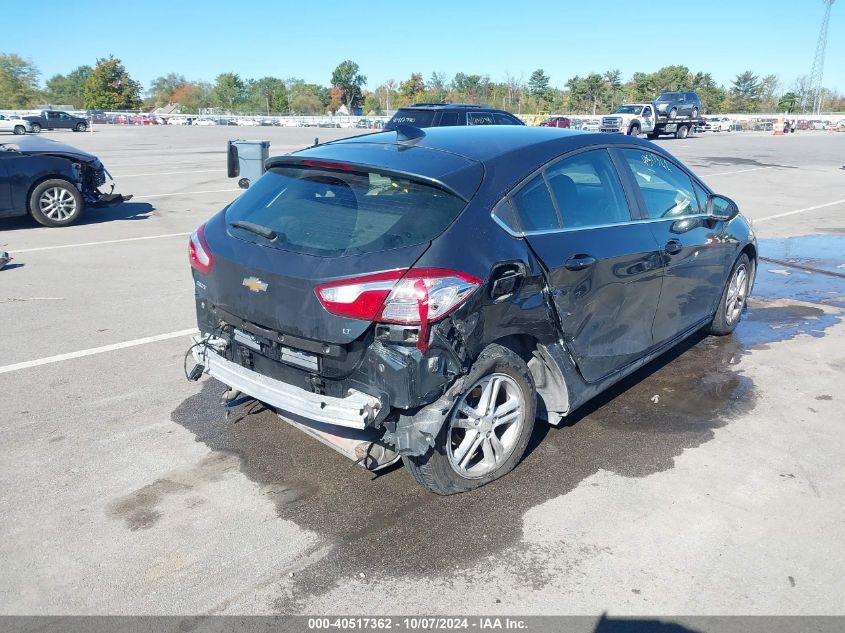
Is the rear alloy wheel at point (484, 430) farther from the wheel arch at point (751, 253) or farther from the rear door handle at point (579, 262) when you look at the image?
the wheel arch at point (751, 253)

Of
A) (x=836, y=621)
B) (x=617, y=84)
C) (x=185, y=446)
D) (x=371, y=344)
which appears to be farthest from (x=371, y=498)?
(x=617, y=84)

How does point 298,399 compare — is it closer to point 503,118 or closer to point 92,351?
point 92,351

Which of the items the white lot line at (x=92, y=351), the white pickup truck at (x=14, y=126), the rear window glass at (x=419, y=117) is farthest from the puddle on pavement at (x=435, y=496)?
the white pickup truck at (x=14, y=126)

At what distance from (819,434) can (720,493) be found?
1.13 m

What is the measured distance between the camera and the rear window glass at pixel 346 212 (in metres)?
3.31

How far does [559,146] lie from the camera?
405 centimetres

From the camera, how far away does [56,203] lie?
11.0 m

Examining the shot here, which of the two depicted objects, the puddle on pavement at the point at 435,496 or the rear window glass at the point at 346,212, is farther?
the rear window glass at the point at 346,212

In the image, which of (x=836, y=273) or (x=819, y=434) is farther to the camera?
(x=836, y=273)

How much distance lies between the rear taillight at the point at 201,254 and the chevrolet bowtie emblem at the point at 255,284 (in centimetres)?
37

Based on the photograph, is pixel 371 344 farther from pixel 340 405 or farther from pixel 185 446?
pixel 185 446

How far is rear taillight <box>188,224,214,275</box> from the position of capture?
150 inches

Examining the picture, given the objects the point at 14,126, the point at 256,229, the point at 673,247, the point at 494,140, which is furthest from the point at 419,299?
the point at 14,126

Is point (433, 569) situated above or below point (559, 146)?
below
